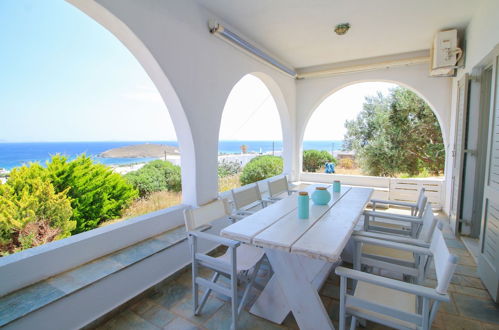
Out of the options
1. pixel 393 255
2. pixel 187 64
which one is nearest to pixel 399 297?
pixel 393 255

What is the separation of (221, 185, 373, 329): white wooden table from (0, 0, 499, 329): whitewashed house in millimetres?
1027

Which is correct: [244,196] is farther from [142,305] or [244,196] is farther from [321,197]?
[142,305]

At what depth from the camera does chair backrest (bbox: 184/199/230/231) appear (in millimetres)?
1820

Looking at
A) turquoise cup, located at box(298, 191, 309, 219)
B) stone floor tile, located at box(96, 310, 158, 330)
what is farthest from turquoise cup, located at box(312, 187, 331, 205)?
stone floor tile, located at box(96, 310, 158, 330)

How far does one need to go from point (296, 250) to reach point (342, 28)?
9.92 ft

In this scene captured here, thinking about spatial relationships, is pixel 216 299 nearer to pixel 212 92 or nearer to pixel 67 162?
pixel 212 92

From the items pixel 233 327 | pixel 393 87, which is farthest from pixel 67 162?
pixel 393 87

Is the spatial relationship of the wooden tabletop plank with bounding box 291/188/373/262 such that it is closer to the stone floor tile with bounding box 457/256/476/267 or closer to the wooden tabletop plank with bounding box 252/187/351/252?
the wooden tabletop plank with bounding box 252/187/351/252

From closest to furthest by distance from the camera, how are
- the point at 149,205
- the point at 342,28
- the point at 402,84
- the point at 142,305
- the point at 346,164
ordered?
the point at 142,305 → the point at 342,28 → the point at 402,84 → the point at 149,205 → the point at 346,164

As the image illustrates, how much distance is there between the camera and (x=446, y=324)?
1729 mm

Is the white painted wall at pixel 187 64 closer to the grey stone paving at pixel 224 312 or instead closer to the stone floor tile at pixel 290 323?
the grey stone paving at pixel 224 312

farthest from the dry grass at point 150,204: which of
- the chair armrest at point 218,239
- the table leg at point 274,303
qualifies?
the table leg at point 274,303

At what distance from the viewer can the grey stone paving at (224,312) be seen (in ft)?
5.69

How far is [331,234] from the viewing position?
1.48 metres
